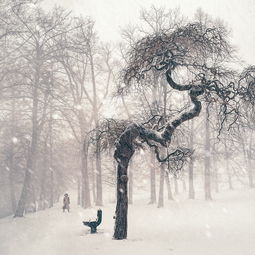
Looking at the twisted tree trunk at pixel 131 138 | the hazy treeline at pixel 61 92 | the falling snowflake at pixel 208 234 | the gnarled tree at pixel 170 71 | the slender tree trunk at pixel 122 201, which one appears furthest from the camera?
the hazy treeline at pixel 61 92

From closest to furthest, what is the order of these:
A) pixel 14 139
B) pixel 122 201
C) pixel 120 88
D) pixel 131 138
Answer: pixel 131 138, pixel 122 201, pixel 120 88, pixel 14 139

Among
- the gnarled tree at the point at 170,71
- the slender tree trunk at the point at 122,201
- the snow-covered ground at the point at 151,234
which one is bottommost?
the snow-covered ground at the point at 151,234

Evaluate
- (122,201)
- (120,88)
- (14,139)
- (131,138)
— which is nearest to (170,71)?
(120,88)

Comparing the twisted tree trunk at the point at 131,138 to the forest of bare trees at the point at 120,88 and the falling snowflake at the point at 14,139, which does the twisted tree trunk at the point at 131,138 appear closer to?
the forest of bare trees at the point at 120,88

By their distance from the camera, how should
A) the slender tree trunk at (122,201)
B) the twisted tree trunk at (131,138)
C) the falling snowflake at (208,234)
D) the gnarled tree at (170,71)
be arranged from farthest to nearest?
the falling snowflake at (208,234)
the slender tree trunk at (122,201)
the twisted tree trunk at (131,138)
the gnarled tree at (170,71)

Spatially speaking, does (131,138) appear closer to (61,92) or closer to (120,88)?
(120,88)

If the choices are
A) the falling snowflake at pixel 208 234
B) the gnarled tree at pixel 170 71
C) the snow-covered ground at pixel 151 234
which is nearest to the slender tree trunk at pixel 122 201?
the gnarled tree at pixel 170 71

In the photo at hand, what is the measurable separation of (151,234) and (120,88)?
5.91 metres

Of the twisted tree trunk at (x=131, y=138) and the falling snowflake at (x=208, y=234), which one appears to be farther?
the falling snowflake at (x=208, y=234)

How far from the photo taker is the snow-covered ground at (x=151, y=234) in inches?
470

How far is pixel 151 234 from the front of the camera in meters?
→ 15.1

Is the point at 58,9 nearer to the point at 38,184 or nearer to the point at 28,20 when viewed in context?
the point at 28,20

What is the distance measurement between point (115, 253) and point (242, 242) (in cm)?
Result: 435

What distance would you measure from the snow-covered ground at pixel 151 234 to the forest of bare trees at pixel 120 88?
1.57m
